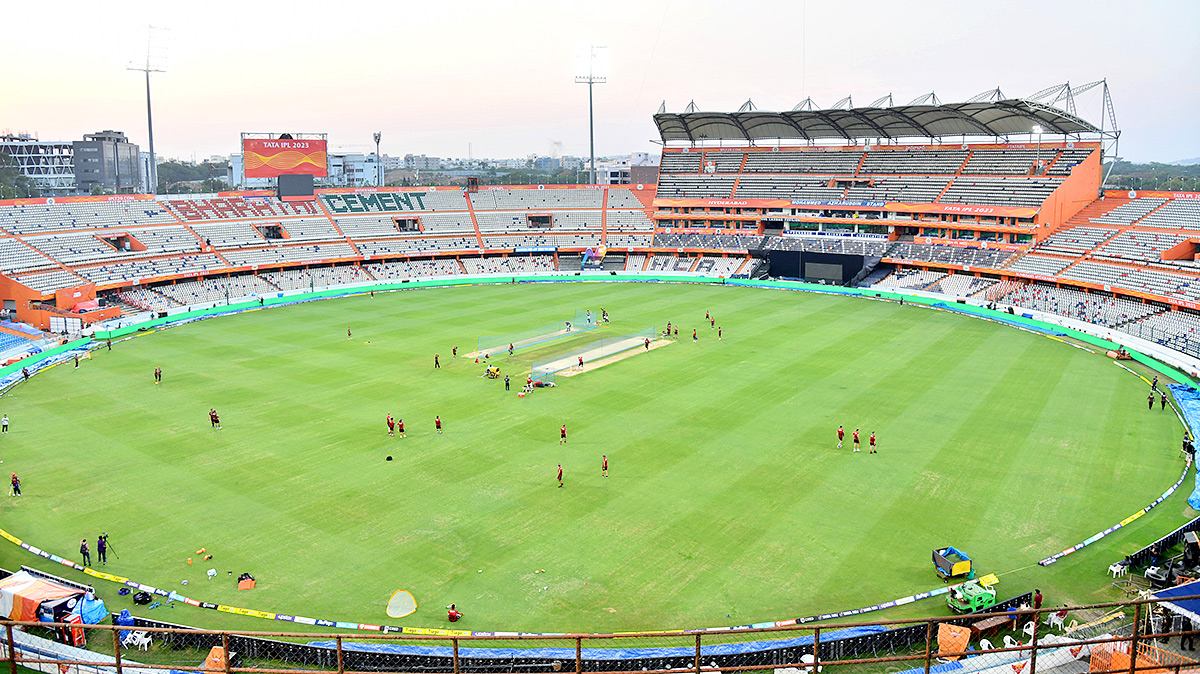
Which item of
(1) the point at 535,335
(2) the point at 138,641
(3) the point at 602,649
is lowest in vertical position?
(3) the point at 602,649

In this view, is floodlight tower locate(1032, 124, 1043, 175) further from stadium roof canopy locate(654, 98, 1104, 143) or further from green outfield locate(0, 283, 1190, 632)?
green outfield locate(0, 283, 1190, 632)

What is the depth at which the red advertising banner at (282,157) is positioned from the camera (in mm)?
88250

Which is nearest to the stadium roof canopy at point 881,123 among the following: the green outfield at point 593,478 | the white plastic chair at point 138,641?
the green outfield at point 593,478

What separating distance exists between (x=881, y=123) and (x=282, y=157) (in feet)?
221

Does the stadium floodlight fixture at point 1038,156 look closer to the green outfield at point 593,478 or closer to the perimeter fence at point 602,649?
the green outfield at point 593,478

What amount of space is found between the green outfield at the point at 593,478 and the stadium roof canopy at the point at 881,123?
34.0 meters

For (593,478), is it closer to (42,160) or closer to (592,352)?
(592,352)

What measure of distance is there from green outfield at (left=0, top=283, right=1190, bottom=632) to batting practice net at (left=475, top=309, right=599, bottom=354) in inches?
97.5

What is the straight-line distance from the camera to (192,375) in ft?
143

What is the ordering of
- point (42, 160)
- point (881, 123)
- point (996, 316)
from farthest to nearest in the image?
1. point (42, 160)
2. point (881, 123)
3. point (996, 316)

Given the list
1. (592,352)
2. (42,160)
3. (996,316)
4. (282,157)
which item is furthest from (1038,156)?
(42,160)

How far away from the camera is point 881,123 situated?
3356 inches

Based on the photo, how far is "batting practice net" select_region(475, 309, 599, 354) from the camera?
4903 centimetres

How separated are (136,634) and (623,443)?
18.3m
